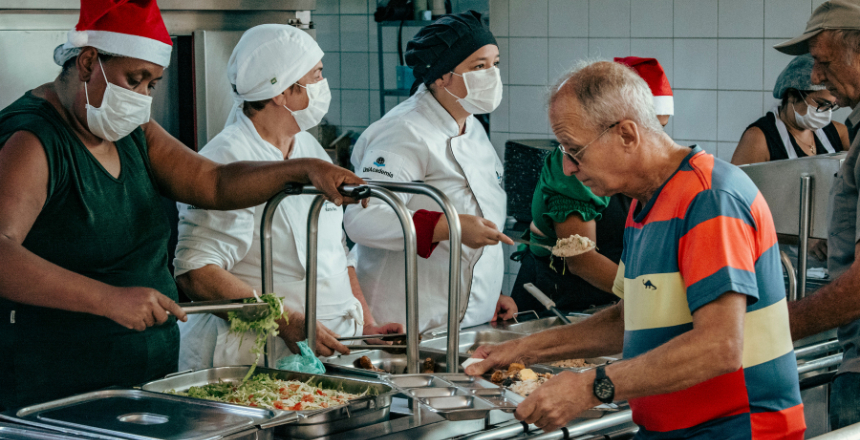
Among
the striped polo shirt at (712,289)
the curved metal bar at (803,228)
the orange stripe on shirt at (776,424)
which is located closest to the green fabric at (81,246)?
the striped polo shirt at (712,289)

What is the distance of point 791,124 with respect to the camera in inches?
152

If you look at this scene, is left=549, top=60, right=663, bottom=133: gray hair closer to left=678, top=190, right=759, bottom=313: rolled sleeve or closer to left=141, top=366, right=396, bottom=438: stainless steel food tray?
left=678, top=190, right=759, bottom=313: rolled sleeve

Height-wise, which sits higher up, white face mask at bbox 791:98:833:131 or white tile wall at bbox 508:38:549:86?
white tile wall at bbox 508:38:549:86

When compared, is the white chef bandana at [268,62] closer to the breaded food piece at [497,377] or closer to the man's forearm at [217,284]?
the man's forearm at [217,284]

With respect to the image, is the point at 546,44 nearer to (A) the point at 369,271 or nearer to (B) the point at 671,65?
(B) the point at 671,65

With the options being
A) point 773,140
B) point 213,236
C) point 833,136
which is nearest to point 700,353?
point 213,236

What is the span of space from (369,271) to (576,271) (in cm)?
73

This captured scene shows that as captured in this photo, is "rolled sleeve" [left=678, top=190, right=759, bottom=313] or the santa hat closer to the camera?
"rolled sleeve" [left=678, top=190, right=759, bottom=313]

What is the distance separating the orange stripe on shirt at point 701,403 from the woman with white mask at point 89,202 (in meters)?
0.93

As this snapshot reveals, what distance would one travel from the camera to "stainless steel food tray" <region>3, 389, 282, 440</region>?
148 cm

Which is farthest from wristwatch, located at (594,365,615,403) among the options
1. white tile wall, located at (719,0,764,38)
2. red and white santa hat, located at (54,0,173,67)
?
white tile wall, located at (719,0,764,38)

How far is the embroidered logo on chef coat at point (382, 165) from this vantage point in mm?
2707

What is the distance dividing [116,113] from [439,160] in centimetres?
120

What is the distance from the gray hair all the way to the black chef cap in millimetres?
1325
